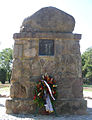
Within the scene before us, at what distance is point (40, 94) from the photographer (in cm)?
499

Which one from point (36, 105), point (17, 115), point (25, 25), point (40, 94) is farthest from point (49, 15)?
point (17, 115)

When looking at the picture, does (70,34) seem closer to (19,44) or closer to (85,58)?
(19,44)

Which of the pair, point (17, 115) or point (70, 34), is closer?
point (17, 115)

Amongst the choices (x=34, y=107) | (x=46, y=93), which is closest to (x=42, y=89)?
(x=46, y=93)

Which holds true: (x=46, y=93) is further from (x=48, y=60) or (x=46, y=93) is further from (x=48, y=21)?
(x=48, y=21)

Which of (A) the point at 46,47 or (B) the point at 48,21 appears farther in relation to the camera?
(B) the point at 48,21

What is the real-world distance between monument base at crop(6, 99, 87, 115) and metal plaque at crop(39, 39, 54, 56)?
170 centimetres

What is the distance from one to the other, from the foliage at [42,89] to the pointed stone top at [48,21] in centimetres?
178

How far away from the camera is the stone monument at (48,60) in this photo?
17.8 ft

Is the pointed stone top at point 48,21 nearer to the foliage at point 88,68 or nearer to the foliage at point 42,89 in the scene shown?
the foliage at point 42,89

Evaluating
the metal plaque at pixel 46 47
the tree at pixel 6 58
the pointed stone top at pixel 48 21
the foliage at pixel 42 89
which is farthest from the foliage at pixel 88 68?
the foliage at pixel 42 89

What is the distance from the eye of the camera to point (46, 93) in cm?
500

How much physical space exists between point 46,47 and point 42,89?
5.08ft

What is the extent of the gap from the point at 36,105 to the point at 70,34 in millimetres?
Answer: 2763
